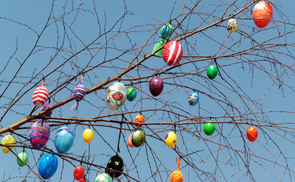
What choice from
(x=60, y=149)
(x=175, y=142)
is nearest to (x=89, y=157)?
(x=60, y=149)

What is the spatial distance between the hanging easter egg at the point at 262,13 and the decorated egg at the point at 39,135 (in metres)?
2.53

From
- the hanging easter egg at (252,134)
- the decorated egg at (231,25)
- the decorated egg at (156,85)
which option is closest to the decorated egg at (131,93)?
the decorated egg at (156,85)

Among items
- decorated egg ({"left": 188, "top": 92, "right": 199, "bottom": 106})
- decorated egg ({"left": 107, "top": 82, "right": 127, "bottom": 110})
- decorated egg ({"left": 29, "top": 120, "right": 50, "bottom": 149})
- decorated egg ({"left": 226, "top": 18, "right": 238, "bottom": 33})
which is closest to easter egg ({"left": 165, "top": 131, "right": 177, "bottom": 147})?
decorated egg ({"left": 107, "top": 82, "right": 127, "bottom": 110})

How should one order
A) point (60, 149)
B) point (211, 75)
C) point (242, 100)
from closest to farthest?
1. point (60, 149)
2. point (242, 100)
3. point (211, 75)

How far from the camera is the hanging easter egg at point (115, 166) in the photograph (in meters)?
3.00

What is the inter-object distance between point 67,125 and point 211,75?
1.67 m

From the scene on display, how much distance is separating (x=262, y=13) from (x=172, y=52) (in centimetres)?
117

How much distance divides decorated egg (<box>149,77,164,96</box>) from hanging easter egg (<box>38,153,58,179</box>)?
125 cm

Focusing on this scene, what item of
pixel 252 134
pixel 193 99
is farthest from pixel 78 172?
pixel 252 134

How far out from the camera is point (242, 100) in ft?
10.3

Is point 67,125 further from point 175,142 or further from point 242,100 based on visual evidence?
point 242,100

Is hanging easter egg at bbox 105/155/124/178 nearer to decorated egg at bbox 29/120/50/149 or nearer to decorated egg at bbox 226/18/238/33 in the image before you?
decorated egg at bbox 29/120/50/149

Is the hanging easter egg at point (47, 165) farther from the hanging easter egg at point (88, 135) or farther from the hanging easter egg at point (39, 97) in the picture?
the hanging easter egg at point (39, 97)

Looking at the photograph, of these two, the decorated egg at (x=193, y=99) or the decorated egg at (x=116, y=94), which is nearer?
the decorated egg at (x=116, y=94)
